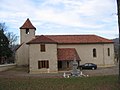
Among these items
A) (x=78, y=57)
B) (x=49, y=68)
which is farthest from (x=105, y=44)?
(x=49, y=68)

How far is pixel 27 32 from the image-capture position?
66.4 metres

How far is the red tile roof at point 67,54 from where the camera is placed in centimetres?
5488

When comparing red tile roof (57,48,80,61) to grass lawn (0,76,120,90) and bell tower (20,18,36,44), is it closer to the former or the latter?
bell tower (20,18,36,44)

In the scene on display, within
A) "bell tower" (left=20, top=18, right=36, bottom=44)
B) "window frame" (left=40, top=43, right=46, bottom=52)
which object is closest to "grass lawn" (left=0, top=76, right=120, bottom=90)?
"window frame" (left=40, top=43, right=46, bottom=52)

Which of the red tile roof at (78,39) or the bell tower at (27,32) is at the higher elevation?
the bell tower at (27,32)

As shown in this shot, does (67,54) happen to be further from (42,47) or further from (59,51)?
(42,47)

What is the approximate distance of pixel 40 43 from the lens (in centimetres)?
5178

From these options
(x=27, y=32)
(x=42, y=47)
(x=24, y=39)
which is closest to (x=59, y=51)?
(x=42, y=47)

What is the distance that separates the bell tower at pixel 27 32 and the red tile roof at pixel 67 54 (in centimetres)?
994

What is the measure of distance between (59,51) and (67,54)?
2.02 m

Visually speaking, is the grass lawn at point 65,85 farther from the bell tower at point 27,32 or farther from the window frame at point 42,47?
the bell tower at point 27,32

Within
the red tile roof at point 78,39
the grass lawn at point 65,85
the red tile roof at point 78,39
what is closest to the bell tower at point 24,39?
the red tile roof at point 78,39

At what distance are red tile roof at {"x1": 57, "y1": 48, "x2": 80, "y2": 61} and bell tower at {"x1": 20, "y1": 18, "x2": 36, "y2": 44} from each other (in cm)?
994

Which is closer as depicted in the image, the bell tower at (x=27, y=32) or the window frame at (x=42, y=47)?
the window frame at (x=42, y=47)
